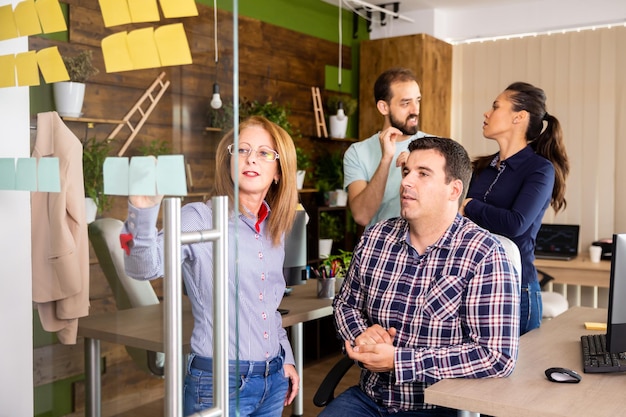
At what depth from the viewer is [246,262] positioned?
172 centimetres

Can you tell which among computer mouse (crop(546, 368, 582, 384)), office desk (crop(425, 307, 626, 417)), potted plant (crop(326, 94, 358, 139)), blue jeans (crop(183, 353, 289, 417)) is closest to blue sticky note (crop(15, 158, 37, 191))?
blue jeans (crop(183, 353, 289, 417))

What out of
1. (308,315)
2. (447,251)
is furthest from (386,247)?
(308,315)

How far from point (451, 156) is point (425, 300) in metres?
0.47

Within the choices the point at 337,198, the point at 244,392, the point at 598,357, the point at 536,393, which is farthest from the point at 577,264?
the point at 244,392

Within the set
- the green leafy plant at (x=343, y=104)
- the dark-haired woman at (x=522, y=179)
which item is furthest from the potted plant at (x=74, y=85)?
the green leafy plant at (x=343, y=104)

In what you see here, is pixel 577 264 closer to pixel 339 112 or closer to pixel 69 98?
pixel 339 112

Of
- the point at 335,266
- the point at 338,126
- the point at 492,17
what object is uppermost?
the point at 492,17

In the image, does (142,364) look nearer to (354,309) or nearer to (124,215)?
(124,215)

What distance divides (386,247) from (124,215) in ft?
4.50

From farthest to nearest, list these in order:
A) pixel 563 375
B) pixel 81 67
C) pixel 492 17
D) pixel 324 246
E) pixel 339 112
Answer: pixel 492 17 < pixel 339 112 < pixel 324 246 < pixel 563 375 < pixel 81 67

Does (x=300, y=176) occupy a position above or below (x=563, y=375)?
above

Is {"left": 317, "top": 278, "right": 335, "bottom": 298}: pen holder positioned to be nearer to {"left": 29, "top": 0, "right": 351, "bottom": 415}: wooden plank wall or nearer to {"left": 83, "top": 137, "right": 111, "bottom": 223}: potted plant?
{"left": 29, "top": 0, "right": 351, "bottom": 415}: wooden plank wall

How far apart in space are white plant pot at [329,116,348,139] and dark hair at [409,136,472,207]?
136 inches

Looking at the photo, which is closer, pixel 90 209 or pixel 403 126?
pixel 90 209
